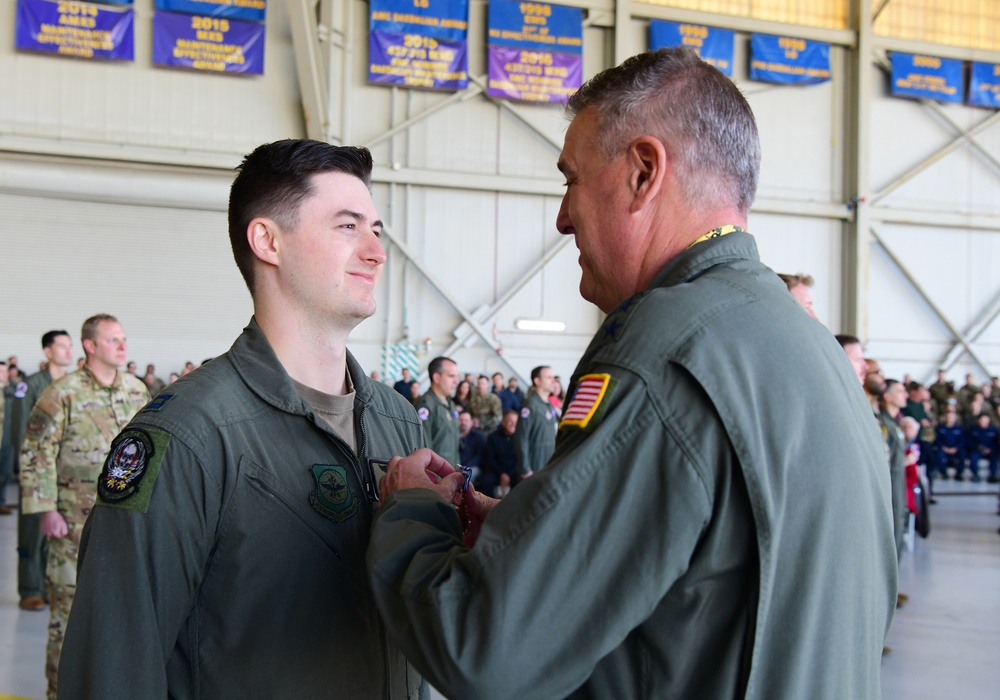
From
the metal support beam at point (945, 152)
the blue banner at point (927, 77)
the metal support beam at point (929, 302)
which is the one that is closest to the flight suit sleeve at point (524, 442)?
the metal support beam at point (929, 302)

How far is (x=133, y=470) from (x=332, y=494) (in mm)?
331

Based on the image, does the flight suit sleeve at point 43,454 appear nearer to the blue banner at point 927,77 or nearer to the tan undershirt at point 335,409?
the tan undershirt at point 335,409

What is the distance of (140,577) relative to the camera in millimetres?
1323

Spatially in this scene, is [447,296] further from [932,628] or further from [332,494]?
[332,494]


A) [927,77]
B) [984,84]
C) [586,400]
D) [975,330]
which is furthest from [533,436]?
[984,84]

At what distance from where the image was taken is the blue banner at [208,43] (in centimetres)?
1266

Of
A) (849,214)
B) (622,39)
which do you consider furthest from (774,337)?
(849,214)

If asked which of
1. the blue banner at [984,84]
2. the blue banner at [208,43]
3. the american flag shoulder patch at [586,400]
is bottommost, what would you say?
the american flag shoulder patch at [586,400]

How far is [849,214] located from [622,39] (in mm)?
5090

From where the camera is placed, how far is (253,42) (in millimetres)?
12914

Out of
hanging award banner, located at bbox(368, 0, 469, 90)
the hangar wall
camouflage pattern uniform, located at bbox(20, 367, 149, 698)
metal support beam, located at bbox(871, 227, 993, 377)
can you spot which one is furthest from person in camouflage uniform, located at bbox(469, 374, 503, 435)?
camouflage pattern uniform, located at bbox(20, 367, 149, 698)

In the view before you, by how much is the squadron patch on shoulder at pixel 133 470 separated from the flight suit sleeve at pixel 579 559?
586mm

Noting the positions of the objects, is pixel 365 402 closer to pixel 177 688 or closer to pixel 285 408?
pixel 285 408

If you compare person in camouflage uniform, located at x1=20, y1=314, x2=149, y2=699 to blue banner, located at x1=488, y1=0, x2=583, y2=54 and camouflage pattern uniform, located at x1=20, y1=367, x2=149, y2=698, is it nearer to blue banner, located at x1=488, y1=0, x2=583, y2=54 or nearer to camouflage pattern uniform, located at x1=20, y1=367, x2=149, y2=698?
camouflage pattern uniform, located at x1=20, y1=367, x2=149, y2=698
